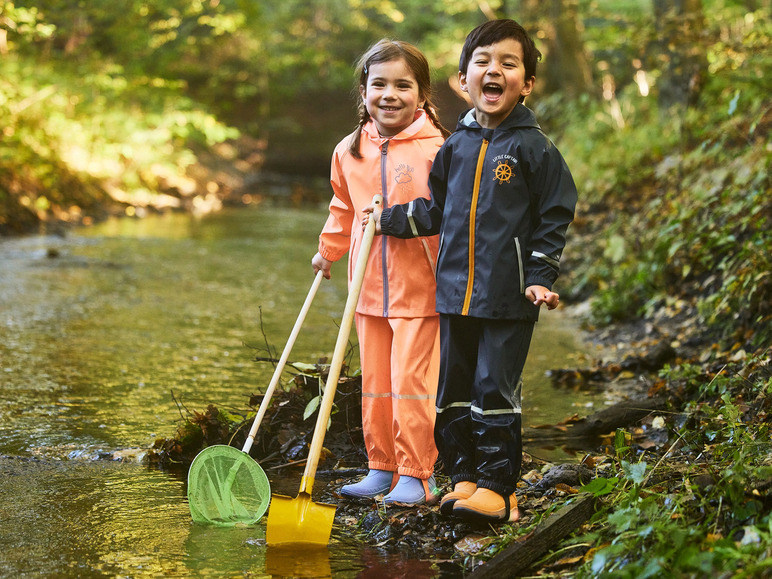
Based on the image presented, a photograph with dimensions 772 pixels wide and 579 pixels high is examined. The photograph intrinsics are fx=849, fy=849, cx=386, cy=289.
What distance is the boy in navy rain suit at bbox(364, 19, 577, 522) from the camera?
118 inches

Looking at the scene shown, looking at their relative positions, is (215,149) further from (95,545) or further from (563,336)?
(95,545)

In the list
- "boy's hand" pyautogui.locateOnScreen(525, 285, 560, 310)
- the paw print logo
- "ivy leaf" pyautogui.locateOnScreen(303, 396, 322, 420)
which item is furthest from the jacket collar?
"ivy leaf" pyautogui.locateOnScreen(303, 396, 322, 420)

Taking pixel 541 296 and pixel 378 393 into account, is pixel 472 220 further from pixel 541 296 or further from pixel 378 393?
pixel 378 393

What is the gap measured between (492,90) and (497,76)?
0.05 m

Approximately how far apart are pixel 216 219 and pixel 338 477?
11908 millimetres

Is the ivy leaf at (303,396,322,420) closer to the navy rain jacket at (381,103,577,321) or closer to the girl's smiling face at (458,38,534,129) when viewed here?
the navy rain jacket at (381,103,577,321)

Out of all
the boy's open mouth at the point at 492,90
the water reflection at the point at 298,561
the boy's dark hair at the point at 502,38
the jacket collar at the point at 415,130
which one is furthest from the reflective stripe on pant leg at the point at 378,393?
the boy's dark hair at the point at 502,38

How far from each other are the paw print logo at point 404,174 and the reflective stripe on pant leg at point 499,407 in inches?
27.7

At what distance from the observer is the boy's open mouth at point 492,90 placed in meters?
3.07

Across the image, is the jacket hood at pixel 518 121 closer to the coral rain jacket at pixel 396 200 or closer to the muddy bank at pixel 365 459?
the coral rain jacket at pixel 396 200

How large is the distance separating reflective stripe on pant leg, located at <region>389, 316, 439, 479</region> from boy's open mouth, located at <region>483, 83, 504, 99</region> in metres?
0.88

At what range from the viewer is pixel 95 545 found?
9.12ft

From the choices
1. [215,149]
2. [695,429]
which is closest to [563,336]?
[695,429]

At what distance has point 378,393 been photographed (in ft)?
11.3
